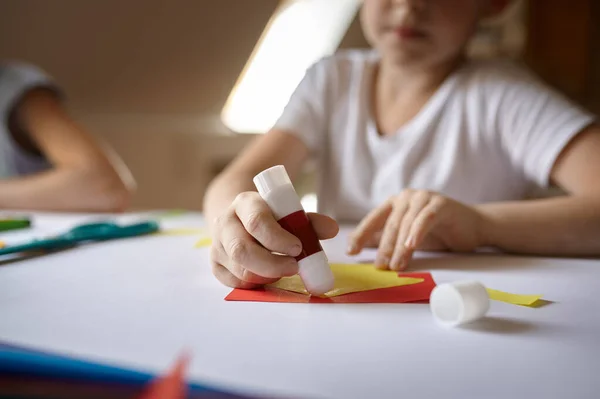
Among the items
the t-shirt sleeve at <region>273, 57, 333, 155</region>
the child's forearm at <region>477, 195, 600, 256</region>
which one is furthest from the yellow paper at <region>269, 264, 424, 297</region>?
the t-shirt sleeve at <region>273, 57, 333, 155</region>

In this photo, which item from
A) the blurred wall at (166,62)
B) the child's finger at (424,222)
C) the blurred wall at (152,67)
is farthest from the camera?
the blurred wall at (152,67)

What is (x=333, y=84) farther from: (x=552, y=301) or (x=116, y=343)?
(x=116, y=343)

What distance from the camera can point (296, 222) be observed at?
0.50 metres

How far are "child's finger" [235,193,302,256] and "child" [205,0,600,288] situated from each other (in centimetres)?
18

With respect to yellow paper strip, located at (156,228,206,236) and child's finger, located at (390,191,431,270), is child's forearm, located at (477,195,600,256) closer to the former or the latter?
child's finger, located at (390,191,431,270)

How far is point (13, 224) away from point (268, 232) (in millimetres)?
643

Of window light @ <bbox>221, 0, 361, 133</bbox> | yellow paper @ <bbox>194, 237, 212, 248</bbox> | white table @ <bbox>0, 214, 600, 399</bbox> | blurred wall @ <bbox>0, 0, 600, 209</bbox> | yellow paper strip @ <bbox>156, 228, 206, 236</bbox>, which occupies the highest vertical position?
window light @ <bbox>221, 0, 361, 133</bbox>

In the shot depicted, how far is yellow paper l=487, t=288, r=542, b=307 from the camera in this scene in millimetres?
494

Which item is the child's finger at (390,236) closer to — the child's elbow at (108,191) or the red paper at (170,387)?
the red paper at (170,387)

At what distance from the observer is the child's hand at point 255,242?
1.61 feet

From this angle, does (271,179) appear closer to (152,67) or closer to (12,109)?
(12,109)

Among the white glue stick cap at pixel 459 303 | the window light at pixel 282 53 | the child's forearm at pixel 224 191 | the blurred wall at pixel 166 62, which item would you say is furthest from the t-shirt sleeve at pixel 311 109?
the window light at pixel 282 53

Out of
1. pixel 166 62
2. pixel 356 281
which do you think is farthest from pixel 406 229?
pixel 166 62

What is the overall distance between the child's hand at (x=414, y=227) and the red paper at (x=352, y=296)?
10 centimetres
